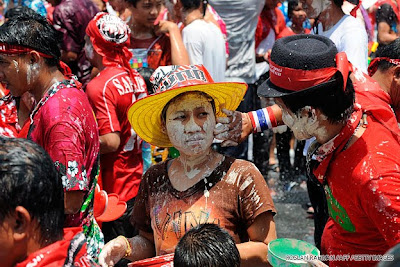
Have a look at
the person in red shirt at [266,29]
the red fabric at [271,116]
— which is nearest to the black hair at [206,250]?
the red fabric at [271,116]

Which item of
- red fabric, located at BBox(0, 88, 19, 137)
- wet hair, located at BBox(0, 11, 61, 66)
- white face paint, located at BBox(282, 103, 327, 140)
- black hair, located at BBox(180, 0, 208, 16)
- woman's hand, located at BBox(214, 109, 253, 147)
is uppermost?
wet hair, located at BBox(0, 11, 61, 66)

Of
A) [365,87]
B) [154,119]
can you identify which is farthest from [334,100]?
[154,119]

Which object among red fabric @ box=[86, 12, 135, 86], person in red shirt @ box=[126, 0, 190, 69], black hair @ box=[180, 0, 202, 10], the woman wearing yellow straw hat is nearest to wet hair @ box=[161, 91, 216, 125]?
the woman wearing yellow straw hat

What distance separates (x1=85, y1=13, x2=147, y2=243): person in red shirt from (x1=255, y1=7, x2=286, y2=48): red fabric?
2.87 meters

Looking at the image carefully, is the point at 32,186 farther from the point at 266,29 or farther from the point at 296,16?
the point at 296,16

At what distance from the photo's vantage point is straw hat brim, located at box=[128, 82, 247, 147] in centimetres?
296

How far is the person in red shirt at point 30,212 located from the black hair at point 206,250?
0.47 meters

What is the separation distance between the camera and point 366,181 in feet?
8.02

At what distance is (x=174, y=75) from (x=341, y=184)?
930mm

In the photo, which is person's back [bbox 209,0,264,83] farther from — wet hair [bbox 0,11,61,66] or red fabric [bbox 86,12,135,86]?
wet hair [bbox 0,11,61,66]

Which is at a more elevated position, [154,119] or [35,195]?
[35,195]

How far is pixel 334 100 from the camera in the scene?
261 centimetres

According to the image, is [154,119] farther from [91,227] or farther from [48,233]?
[48,233]

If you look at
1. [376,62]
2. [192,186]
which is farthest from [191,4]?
[192,186]
